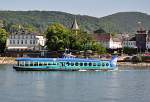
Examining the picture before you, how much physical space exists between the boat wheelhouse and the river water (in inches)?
487

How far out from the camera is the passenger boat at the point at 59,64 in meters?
77.9

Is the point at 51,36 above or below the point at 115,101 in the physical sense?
above

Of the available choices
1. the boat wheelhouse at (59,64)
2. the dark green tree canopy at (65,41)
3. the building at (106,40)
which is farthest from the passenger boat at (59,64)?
the building at (106,40)

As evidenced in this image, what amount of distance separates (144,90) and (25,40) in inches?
3316

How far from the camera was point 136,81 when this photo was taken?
6150 centimetres

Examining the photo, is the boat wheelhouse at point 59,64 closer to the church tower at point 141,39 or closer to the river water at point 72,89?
the river water at point 72,89


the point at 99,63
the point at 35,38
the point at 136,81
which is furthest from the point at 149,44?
the point at 136,81

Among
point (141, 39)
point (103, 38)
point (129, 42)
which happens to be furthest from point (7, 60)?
point (129, 42)

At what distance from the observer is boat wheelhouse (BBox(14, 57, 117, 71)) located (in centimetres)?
7800

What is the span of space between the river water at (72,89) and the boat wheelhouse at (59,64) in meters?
12.4

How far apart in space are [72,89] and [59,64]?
27.5 metres

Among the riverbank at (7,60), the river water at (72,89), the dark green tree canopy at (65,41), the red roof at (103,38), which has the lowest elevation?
the river water at (72,89)

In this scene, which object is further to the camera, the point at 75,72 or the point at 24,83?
the point at 75,72

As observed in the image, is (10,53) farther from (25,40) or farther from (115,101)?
(115,101)
